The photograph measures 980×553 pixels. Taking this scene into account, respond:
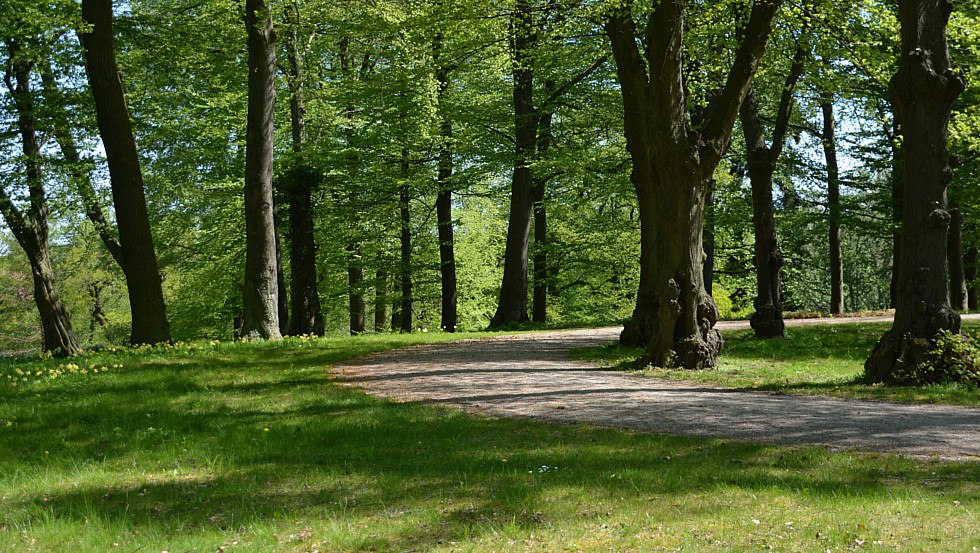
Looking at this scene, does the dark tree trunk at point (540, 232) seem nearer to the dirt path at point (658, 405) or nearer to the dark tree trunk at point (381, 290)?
the dark tree trunk at point (381, 290)

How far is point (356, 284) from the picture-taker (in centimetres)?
3080

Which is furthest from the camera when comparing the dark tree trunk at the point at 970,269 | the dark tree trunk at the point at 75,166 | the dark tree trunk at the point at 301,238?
the dark tree trunk at the point at 970,269

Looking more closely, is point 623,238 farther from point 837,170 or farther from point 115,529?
point 115,529

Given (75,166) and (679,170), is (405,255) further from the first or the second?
(679,170)

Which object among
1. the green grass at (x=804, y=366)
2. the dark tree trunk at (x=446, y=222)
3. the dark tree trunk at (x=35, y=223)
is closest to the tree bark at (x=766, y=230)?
the green grass at (x=804, y=366)

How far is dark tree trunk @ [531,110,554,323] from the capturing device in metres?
24.9

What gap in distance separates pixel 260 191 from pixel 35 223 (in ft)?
26.5

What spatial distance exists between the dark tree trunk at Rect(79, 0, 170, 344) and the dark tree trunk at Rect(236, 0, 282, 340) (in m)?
1.85

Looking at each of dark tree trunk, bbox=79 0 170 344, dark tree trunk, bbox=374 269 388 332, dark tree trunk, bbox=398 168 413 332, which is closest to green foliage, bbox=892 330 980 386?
dark tree trunk, bbox=79 0 170 344

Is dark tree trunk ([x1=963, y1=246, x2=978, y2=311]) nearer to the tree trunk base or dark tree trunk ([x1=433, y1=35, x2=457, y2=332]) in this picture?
the tree trunk base

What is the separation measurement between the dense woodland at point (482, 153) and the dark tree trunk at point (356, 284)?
0.14 metres

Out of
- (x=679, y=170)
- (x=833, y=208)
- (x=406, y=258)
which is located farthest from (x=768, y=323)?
(x=406, y=258)

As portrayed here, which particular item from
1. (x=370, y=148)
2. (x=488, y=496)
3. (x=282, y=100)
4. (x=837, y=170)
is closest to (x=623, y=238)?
(x=837, y=170)

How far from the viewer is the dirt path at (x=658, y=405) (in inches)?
289
